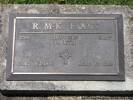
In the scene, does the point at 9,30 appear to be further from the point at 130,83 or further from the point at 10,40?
the point at 130,83

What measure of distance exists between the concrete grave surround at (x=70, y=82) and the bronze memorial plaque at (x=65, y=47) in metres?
0.06

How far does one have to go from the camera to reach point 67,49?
399cm

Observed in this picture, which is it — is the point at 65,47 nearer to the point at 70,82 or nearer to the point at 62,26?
the point at 62,26

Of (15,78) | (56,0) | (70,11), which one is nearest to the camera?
(15,78)

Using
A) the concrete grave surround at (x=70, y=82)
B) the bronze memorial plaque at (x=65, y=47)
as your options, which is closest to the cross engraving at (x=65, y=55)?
the bronze memorial plaque at (x=65, y=47)

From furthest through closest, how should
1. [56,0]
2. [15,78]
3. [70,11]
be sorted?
1. [56,0]
2. [70,11]
3. [15,78]

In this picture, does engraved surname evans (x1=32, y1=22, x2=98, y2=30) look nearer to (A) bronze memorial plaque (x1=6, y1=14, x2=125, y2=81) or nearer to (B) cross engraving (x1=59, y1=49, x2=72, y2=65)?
(A) bronze memorial plaque (x1=6, y1=14, x2=125, y2=81)

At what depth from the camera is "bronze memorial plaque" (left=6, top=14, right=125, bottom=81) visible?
12.8ft

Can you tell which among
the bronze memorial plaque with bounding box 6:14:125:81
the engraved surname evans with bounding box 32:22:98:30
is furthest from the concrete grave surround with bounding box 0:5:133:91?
the engraved surname evans with bounding box 32:22:98:30

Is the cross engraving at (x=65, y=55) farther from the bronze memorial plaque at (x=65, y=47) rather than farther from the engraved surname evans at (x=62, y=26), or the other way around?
the engraved surname evans at (x=62, y=26)

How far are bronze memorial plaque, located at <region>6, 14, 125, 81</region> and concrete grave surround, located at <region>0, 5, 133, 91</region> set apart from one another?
6cm

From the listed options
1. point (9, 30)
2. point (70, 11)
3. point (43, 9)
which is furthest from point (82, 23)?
point (9, 30)

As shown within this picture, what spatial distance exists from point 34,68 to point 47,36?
1.31 feet

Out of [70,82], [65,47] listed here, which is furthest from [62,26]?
[70,82]
